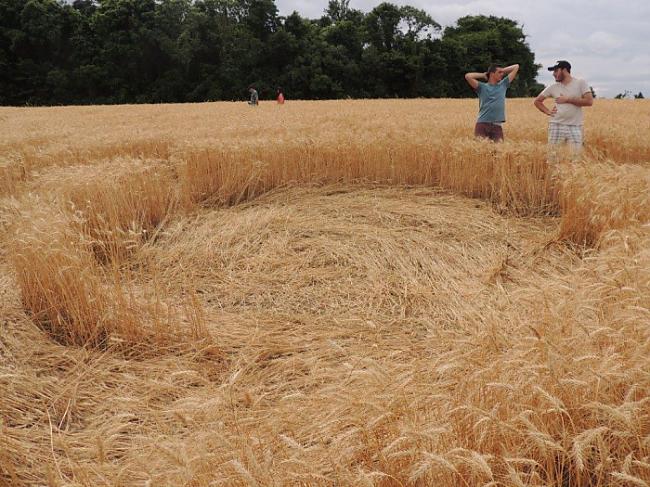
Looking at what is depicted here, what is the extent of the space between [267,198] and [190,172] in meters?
0.94

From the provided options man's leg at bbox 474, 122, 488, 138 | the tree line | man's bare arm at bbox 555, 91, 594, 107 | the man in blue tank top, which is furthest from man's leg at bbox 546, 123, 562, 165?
the tree line

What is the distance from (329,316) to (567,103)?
3.89 meters

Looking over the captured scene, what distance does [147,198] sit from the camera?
4.95 m

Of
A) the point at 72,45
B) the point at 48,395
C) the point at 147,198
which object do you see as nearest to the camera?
the point at 48,395

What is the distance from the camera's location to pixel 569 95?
524cm

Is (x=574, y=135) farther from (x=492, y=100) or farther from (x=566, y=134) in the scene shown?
(x=492, y=100)

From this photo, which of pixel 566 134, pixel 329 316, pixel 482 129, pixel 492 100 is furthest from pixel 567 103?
pixel 329 316

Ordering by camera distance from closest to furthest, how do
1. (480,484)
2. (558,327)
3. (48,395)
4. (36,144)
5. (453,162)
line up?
(480,484), (558,327), (48,395), (453,162), (36,144)

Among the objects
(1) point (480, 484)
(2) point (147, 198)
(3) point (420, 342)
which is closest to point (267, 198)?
(2) point (147, 198)

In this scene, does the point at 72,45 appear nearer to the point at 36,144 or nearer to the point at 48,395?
the point at 36,144

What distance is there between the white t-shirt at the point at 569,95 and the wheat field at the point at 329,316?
17.7 inches

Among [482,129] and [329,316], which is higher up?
[482,129]

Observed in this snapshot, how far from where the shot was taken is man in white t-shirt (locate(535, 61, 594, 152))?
5203 mm

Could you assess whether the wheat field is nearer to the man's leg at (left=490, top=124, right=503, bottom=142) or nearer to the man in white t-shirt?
the man in white t-shirt
